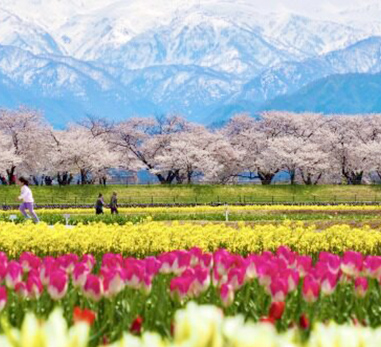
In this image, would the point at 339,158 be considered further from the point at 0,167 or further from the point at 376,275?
the point at 376,275

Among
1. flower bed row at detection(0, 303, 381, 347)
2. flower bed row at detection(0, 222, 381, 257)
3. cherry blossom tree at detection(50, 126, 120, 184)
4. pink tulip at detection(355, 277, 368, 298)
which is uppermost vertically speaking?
cherry blossom tree at detection(50, 126, 120, 184)

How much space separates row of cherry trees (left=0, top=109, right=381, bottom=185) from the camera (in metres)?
64.6

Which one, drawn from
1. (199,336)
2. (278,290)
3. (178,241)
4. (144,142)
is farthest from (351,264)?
(144,142)

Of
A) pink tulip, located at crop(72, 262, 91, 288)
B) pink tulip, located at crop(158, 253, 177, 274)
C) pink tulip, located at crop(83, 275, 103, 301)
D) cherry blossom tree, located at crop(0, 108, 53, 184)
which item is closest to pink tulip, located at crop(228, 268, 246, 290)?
pink tulip, located at crop(158, 253, 177, 274)

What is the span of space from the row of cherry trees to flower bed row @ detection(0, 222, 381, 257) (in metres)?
50.1

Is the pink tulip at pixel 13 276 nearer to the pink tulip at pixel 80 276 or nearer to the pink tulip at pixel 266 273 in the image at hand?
the pink tulip at pixel 80 276

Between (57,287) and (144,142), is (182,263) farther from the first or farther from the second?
(144,142)

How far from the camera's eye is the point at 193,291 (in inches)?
194

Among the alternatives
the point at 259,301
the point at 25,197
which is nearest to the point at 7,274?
the point at 259,301

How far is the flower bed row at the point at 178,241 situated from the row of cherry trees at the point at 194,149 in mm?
50108

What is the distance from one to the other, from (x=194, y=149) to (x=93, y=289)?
6077cm

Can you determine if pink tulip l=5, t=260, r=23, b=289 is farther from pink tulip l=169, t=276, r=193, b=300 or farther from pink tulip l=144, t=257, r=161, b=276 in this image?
pink tulip l=169, t=276, r=193, b=300

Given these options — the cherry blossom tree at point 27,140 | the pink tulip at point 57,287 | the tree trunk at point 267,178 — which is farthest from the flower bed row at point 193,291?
the cherry blossom tree at point 27,140

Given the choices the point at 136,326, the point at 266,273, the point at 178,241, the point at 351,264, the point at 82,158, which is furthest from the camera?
the point at 82,158
